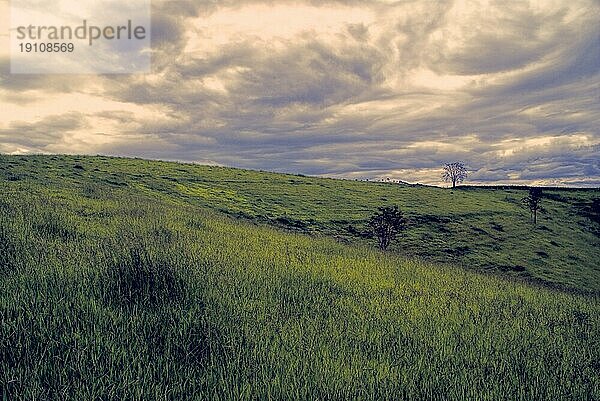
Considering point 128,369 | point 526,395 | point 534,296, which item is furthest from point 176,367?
point 534,296

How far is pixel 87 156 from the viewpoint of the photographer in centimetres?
6184

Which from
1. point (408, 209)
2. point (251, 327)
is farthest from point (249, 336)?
point (408, 209)

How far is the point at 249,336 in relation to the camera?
5.34 metres

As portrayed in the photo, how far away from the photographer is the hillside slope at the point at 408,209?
35.6 m

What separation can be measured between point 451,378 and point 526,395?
861mm

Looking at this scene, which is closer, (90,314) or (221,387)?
(221,387)

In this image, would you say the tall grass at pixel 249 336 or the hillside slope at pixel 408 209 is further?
the hillside slope at pixel 408 209

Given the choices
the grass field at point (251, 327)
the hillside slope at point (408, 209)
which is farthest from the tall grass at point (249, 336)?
the hillside slope at point (408, 209)

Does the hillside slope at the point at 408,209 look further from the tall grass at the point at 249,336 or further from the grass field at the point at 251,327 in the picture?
the tall grass at the point at 249,336

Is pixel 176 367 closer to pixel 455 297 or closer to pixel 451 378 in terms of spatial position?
pixel 451 378

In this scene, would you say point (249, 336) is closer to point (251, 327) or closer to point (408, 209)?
point (251, 327)

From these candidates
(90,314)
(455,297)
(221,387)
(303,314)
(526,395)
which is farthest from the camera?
(455,297)

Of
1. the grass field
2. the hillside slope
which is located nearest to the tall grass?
the grass field

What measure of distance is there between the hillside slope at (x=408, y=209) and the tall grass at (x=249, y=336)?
2102cm
